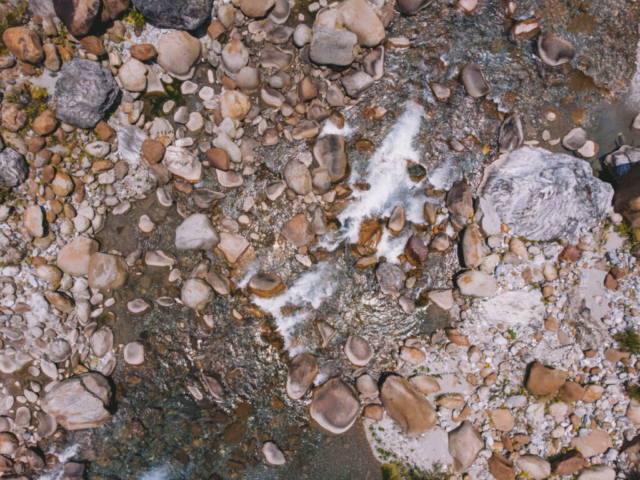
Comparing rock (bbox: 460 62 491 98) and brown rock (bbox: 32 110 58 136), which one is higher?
rock (bbox: 460 62 491 98)

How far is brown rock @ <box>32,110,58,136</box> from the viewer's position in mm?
3461

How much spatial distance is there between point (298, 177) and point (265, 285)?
1.16m

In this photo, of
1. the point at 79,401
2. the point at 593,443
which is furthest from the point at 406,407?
the point at 79,401

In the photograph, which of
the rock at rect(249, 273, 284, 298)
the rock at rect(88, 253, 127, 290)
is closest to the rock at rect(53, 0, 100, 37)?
the rock at rect(88, 253, 127, 290)

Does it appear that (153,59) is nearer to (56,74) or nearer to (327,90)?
(56,74)

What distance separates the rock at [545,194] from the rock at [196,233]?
2928 mm

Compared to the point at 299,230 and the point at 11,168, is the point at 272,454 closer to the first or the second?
the point at 299,230

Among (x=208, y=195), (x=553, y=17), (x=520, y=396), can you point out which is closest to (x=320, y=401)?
(x=520, y=396)

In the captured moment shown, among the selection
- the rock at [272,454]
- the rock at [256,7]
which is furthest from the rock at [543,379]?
the rock at [256,7]

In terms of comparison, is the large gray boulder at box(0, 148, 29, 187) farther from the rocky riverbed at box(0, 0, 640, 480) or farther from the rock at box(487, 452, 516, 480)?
the rock at box(487, 452, 516, 480)

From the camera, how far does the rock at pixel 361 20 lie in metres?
3.58

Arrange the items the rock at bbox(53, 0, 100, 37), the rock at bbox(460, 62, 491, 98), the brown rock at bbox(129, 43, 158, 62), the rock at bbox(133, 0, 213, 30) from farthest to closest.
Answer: the rock at bbox(460, 62, 491, 98)
the brown rock at bbox(129, 43, 158, 62)
the rock at bbox(133, 0, 213, 30)
the rock at bbox(53, 0, 100, 37)

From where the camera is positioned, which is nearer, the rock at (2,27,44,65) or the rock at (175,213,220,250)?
the rock at (2,27,44,65)

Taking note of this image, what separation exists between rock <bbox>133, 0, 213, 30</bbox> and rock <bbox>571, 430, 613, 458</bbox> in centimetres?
589
